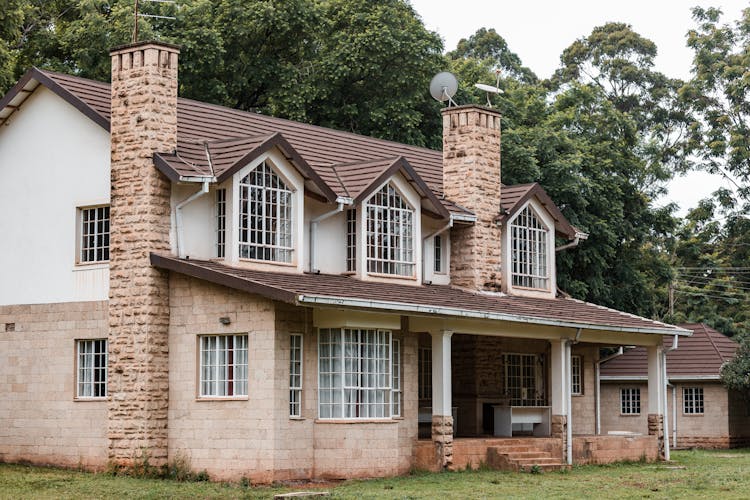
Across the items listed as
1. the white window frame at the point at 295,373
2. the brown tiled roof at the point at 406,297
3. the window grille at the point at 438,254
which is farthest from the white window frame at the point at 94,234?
the window grille at the point at 438,254

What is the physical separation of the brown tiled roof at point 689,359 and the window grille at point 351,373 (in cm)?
1811

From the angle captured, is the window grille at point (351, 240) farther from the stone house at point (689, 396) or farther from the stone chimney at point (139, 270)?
the stone house at point (689, 396)

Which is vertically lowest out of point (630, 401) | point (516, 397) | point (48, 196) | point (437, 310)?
point (630, 401)

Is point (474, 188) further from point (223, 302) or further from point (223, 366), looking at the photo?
point (223, 366)

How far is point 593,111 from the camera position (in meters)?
47.6

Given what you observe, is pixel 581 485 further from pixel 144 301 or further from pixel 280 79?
pixel 280 79

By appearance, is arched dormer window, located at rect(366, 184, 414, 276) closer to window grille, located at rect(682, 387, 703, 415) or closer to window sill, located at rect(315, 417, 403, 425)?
window sill, located at rect(315, 417, 403, 425)

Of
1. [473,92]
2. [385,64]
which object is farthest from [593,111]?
[385,64]

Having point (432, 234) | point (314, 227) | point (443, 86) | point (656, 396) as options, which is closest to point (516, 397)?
point (656, 396)

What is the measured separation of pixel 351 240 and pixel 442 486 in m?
7.06

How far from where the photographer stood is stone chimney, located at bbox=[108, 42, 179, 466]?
2409 cm

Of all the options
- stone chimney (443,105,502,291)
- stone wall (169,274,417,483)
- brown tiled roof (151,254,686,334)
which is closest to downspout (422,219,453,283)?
brown tiled roof (151,254,686,334)

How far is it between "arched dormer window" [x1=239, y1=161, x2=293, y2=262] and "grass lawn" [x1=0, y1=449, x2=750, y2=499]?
16.9 ft

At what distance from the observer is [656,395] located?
3172 centimetres
